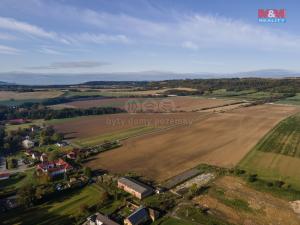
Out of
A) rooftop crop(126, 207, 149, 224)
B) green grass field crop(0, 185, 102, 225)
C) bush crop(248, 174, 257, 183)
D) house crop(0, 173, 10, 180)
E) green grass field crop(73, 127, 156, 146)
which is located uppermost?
green grass field crop(73, 127, 156, 146)

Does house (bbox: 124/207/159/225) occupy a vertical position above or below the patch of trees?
below

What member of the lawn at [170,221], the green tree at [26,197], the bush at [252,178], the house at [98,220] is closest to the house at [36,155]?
the green tree at [26,197]

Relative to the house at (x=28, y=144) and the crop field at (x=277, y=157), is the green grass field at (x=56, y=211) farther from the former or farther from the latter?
the house at (x=28, y=144)

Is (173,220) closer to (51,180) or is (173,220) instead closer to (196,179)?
(196,179)

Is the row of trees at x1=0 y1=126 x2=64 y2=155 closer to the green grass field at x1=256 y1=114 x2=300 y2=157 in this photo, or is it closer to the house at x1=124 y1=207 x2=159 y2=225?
the house at x1=124 y1=207 x2=159 y2=225

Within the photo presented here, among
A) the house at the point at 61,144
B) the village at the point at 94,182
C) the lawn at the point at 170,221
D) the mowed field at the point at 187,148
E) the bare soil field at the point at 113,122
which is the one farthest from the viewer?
the bare soil field at the point at 113,122

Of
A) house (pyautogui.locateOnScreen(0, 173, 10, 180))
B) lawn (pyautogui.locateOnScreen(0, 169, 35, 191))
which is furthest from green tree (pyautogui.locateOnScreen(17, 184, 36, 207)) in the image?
house (pyautogui.locateOnScreen(0, 173, 10, 180))

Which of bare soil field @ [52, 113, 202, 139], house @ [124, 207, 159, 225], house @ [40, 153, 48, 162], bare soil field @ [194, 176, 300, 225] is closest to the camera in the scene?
house @ [124, 207, 159, 225]

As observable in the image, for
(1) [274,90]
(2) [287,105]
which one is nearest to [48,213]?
(2) [287,105]
